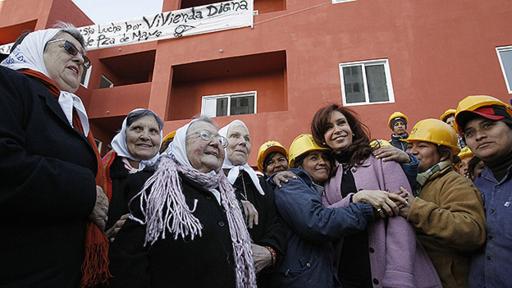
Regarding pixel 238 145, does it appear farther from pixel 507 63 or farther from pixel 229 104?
pixel 507 63

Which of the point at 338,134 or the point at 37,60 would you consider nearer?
the point at 37,60

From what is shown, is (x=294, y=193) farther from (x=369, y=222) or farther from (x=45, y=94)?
(x=45, y=94)

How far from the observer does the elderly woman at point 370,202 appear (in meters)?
Answer: 1.77

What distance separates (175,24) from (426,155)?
27.2 ft

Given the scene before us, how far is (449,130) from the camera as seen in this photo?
2.47 m

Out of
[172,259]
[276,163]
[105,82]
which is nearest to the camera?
[172,259]

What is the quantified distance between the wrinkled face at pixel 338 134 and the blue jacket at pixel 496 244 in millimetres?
1002

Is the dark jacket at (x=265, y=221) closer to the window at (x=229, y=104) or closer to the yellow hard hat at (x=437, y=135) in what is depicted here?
the yellow hard hat at (x=437, y=135)

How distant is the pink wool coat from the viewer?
5.64ft

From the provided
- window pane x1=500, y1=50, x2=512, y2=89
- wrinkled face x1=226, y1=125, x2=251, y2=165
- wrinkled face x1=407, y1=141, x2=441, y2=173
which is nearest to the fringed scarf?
wrinkled face x1=226, y1=125, x2=251, y2=165

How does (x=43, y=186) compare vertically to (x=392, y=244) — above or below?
above

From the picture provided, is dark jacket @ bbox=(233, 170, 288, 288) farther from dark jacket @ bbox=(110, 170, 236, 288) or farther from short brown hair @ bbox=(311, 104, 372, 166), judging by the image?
short brown hair @ bbox=(311, 104, 372, 166)

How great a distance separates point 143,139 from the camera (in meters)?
2.82

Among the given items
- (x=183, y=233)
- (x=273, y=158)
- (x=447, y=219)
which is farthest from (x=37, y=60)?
→ (x=447, y=219)
